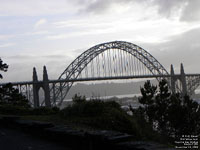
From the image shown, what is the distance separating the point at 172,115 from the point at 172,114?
0.12 m

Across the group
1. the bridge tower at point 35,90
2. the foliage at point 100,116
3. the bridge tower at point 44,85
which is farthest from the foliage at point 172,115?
the bridge tower at point 44,85

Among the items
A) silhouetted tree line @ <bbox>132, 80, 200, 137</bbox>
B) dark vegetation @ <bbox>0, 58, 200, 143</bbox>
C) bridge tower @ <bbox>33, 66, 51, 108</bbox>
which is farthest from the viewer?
bridge tower @ <bbox>33, 66, 51, 108</bbox>

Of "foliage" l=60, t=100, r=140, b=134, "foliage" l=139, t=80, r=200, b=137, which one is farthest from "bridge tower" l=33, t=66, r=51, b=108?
"foliage" l=60, t=100, r=140, b=134

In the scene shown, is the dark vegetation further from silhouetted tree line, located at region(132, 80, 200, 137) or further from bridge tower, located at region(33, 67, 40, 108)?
bridge tower, located at region(33, 67, 40, 108)

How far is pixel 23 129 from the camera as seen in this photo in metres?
8.96

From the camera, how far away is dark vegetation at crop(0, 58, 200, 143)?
8008 millimetres

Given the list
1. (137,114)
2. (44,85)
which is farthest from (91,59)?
(137,114)

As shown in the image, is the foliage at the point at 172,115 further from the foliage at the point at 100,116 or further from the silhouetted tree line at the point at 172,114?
the foliage at the point at 100,116

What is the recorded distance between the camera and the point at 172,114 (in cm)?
2020

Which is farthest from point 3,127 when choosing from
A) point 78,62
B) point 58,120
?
point 78,62

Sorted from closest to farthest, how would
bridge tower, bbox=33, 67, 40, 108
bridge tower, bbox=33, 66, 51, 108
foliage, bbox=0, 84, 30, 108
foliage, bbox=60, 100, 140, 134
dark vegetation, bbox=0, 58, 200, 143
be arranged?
foliage, bbox=60, 100, 140, 134 → dark vegetation, bbox=0, 58, 200, 143 → foliage, bbox=0, 84, 30, 108 → bridge tower, bbox=33, 67, 40, 108 → bridge tower, bbox=33, 66, 51, 108

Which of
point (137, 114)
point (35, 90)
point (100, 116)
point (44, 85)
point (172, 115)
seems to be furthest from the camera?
point (44, 85)

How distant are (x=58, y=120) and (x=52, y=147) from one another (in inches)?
94.6

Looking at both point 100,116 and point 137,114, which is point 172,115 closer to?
point 137,114
